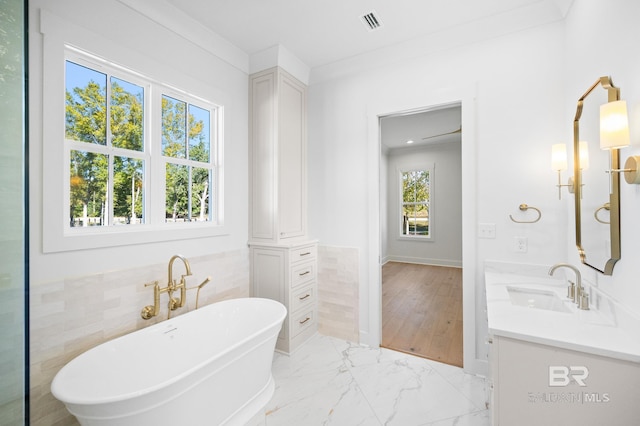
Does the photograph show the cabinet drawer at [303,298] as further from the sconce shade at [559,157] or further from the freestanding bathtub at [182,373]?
the sconce shade at [559,157]

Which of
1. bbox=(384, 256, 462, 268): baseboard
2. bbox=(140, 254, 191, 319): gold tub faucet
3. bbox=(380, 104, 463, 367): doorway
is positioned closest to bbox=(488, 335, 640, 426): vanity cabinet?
bbox=(140, 254, 191, 319): gold tub faucet

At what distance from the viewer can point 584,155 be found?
1625 mm

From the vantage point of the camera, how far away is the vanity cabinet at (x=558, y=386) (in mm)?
1000

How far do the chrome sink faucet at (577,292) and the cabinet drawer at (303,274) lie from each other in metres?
1.89

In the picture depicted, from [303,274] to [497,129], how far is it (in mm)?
2077

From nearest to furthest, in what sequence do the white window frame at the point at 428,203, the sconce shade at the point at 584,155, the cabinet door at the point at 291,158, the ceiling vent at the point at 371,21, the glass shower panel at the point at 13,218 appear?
the glass shower panel at the point at 13,218
the sconce shade at the point at 584,155
the ceiling vent at the point at 371,21
the cabinet door at the point at 291,158
the white window frame at the point at 428,203

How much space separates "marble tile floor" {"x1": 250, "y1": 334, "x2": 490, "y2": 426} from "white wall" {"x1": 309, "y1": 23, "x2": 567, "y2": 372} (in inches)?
13.6

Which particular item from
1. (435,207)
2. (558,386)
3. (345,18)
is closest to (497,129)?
(345,18)

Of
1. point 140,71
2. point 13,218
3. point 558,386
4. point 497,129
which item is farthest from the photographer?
point 497,129

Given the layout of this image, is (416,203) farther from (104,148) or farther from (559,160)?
(104,148)

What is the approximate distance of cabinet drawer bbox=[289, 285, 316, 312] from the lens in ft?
8.63

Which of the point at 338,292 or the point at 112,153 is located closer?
the point at 112,153

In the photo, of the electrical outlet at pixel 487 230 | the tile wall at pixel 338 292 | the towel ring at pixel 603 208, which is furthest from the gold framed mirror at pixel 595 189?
the tile wall at pixel 338 292

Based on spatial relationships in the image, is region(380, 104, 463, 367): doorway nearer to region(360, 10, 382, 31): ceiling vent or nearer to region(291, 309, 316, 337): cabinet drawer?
region(291, 309, 316, 337): cabinet drawer
